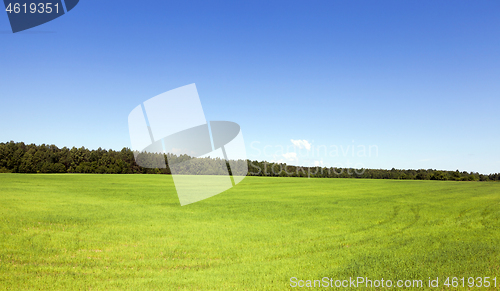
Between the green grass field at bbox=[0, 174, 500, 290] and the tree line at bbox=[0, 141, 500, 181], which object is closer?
the green grass field at bbox=[0, 174, 500, 290]

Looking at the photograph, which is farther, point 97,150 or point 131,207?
point 97,150

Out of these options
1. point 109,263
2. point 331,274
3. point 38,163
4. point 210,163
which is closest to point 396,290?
point 331,274

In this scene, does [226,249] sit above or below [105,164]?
below

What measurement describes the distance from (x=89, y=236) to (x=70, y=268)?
4.88 metres

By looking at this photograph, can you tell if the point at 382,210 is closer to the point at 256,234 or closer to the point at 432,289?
the point at 256,234

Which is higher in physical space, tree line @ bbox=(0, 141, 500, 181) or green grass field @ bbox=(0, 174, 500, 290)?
tree line @ bbox=(0, 141, 500, 181)

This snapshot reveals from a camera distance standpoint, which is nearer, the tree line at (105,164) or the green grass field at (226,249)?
the green grass field at (226,249)

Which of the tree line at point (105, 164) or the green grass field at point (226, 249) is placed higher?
the tree line at point (105, 164)

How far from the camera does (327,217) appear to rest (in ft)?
70.0

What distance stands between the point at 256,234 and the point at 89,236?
836cm

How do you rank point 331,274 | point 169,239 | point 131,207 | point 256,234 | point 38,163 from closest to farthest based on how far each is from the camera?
point 331,274, point 169,239, point 256,234, point 131,207, point 38,163

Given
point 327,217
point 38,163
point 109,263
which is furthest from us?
point 38,163

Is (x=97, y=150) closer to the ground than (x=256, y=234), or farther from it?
farther from it

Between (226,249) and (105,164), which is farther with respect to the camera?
(105,164)
